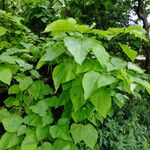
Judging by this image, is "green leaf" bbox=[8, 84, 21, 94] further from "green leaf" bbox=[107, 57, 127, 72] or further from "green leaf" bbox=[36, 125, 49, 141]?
"green leaf" bbox=[107, 57, 127, 72]

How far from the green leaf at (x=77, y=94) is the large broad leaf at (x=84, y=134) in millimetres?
140

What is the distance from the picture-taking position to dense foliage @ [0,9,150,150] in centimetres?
129

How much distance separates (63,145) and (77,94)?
30 centimetres

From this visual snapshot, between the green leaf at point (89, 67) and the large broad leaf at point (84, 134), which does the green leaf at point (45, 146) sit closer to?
the large broad leaf at point (84, 134)

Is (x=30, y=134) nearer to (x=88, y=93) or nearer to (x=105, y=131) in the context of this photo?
(x=88, y=93)

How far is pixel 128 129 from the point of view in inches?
109

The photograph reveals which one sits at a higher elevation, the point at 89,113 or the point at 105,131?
the point at 89,113

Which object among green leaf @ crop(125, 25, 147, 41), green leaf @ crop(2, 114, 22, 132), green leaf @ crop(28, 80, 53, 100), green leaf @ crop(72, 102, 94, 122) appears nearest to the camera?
green leaf @ crop(125, 25, 147, 41)

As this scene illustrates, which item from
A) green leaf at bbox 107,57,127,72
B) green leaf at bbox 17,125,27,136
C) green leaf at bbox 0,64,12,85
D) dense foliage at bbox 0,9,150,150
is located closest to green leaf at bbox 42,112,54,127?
dense foliage at bbox 0,9,150,150

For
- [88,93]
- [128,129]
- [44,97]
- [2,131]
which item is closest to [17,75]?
[44,97]

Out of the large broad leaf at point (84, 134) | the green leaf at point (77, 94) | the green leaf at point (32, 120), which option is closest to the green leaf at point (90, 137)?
the large broad leaf at point (84, 134)

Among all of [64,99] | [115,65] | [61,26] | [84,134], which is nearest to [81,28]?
[61,26]

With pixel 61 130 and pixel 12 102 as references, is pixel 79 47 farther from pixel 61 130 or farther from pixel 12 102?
pixel 12 102

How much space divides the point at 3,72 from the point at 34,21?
6.05 feet
